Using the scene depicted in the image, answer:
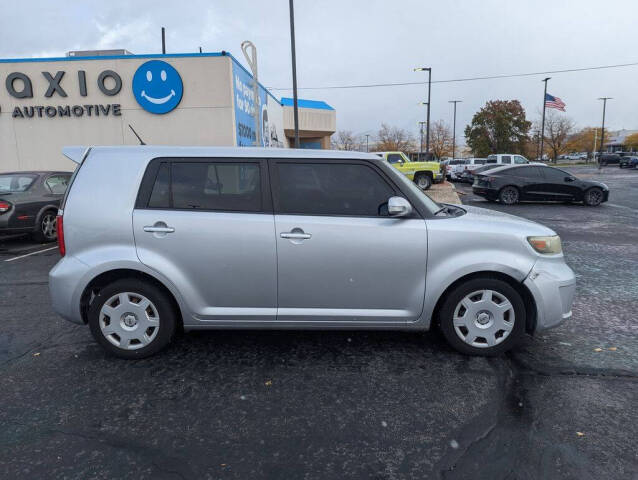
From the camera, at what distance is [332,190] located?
11.8ft

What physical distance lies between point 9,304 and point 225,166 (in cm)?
357

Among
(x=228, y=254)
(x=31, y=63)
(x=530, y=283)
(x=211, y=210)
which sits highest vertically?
(x=31, y=63)

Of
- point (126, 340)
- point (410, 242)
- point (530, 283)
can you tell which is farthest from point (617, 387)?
point (126, 340)

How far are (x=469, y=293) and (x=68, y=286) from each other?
10.5 ft

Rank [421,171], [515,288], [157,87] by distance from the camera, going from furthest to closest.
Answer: [421,171] < [157,87] < [515,288]

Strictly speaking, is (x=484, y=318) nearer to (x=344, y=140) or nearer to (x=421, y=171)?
(x=421, y=171)

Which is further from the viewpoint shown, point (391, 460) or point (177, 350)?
point (177, 350)

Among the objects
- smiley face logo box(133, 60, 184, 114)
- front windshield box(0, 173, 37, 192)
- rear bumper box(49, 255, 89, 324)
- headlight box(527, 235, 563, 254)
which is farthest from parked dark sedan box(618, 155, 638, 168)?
rear bumper box(49, 255, 89, 324)

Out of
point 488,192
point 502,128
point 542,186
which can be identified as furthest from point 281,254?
point 502,128

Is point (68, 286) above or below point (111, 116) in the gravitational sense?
below

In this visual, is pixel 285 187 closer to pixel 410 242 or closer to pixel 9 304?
pixel 410 242

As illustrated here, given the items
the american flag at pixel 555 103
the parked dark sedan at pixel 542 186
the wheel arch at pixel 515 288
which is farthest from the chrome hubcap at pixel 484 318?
the american flag at pixel 555 103

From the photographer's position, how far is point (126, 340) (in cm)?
363

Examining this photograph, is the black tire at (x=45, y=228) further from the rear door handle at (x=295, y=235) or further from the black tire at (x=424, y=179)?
the black tire at (x=424, y=179)
